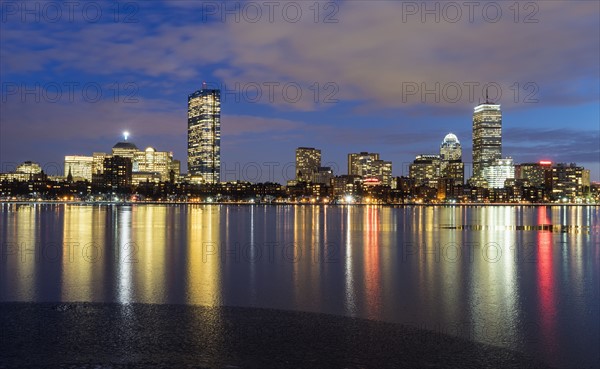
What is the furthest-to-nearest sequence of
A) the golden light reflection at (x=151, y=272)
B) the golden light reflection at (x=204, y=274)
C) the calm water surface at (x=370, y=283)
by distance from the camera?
the golden light reflection at (x=151, y=272) < the golden light reflection at (x=204, y=274) < the calm water surface at (x=370, y=283)

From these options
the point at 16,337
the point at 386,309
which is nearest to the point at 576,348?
the point at 386,309

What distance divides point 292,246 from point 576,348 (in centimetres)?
2797

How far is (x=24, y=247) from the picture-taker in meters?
37.7

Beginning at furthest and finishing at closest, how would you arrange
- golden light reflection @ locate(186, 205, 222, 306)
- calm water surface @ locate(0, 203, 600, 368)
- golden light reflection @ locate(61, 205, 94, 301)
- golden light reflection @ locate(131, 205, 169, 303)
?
golden light reflection @ locate(61, 205, 94, 301), golden light reflection @ locate(131, 205, 169, 303), golden light reflection @ locate(186, 205, 222, 306), calm water surface @ locate(0, 203, 600, 368)

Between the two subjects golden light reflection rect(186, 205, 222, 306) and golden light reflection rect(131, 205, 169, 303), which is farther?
golden light reflection rect(131, 205, 169, 303)

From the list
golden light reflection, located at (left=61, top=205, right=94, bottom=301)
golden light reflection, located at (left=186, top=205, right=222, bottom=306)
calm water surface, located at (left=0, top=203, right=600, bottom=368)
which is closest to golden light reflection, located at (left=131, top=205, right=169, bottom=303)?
calm water surface, located at (left=0, top=203, right=600, bottom=368)

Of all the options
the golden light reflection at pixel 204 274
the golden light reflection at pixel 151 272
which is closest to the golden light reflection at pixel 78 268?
the golden light reflection at pixel 151 272

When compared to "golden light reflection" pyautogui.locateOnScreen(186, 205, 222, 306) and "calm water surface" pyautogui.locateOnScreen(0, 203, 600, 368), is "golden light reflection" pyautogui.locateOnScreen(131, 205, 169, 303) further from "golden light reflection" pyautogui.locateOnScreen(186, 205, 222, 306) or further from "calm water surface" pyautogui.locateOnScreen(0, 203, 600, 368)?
"golden light reflection" pyautogui.locateOnScreen(186, 205, 222, 306)

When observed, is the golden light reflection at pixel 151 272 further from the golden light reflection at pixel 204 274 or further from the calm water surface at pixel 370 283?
the golden light reflection at pixel 204 274

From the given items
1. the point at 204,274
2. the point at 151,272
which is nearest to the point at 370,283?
the point at 204,274

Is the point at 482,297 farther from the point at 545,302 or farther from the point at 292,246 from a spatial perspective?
the point at 292,246

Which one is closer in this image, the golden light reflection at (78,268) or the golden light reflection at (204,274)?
the golden light reflection at (204,274)

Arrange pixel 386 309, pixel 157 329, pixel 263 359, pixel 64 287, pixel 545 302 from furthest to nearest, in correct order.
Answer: pixel 64 287
pixel 545 302
pixel 386 309
pixel 157 329
pixel 263 359

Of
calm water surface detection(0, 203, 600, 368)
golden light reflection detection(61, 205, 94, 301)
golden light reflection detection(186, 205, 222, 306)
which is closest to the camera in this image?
calm water surface detection(0, 203, 600, 368)
